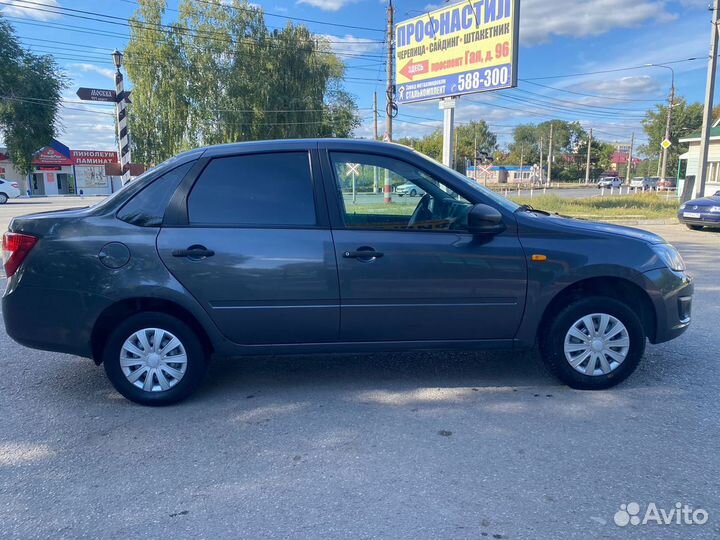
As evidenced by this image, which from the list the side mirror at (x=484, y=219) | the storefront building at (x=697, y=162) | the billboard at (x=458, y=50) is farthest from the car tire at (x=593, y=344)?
the storefront building at (x=697, y=162)

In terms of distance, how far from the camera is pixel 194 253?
143 inches

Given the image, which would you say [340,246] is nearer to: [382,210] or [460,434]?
[382,210]

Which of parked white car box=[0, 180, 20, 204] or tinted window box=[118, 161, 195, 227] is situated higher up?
tinted window box=[118, 161, 195, 227]

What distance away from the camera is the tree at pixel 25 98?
20.2 m

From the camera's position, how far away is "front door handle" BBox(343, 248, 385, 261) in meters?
3.67

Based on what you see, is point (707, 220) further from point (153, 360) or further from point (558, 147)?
point (558, 147)

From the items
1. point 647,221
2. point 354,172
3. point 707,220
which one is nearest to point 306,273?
point 354,172

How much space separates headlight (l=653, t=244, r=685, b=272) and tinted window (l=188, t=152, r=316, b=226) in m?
2.56

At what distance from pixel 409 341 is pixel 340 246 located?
0.87 metres

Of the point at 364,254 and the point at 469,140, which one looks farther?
the point at 469,140

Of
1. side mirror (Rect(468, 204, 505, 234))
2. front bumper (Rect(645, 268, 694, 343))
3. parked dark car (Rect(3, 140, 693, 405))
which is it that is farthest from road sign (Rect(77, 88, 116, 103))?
front bumper (Rect(645, 268, 694, 343))

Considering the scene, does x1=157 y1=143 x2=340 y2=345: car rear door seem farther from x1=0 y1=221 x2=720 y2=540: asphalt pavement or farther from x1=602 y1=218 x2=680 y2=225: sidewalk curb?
x1=602 y1=218 x2=680 y2=225: sidewalk curb

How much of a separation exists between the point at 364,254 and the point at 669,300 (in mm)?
2297

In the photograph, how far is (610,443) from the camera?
3213 mm
